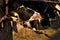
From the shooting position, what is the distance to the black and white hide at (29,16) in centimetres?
808

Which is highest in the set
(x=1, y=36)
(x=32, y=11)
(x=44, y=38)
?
(x=32, y=11)

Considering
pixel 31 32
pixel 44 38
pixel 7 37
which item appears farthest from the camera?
pixel 31 32

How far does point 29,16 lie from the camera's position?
27.1ft

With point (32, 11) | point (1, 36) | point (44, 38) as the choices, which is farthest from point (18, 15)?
point (1, 36)

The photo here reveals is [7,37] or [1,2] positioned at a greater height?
[1,2]

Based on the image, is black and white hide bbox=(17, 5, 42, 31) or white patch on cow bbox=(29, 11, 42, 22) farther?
white patch on cow bbox=(29, 11, 42, 22)

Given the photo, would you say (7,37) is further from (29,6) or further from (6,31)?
(29,6)

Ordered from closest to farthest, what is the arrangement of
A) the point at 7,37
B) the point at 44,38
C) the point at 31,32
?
the point at 7,37
the point at 44,38
the point at 31,32

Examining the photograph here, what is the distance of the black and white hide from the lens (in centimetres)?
808

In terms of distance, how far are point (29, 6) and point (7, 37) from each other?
16.1 feet

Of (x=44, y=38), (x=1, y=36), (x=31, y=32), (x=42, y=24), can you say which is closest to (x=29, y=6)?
(x=42, y=24)

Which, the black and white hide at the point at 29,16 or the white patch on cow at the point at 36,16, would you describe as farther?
the white patch on cow at the point at 36,16

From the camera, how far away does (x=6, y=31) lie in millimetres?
4062

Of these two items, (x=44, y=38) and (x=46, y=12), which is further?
(x=46, y=12)
